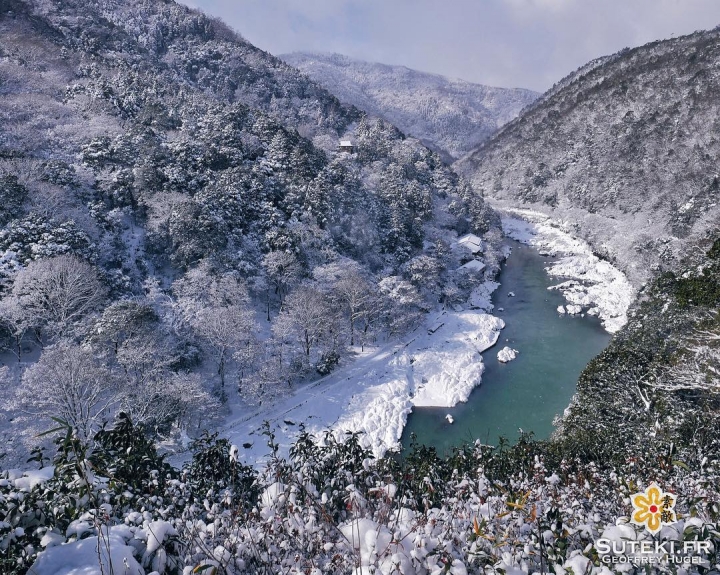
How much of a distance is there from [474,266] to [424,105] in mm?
144746

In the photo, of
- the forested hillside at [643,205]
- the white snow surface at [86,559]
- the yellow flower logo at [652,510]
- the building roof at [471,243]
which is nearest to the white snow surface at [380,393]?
the forested hillside at [643,205]

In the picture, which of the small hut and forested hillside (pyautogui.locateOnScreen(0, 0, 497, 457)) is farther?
the small hut

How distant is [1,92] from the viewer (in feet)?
122

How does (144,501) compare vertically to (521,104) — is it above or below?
below

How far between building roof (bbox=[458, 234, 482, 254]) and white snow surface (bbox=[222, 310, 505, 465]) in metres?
14.1

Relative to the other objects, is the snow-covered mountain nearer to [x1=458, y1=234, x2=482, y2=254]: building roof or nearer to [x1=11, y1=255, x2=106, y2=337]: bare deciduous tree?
[x1=458, y1=234, x2=482, y2=254]: building roof

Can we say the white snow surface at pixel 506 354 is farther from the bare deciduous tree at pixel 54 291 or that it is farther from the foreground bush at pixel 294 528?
the bare deciduous tree at pixel 54 291

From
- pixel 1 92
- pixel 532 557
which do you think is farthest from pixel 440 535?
pixel 1 92

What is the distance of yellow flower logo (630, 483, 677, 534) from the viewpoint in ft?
12.3

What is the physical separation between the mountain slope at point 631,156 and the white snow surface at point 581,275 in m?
1.74

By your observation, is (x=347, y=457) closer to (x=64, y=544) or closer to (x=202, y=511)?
(x=202, y=511)

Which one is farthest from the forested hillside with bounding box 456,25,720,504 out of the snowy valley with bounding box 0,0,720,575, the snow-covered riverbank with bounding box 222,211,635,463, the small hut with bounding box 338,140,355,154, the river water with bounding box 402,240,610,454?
the small hut with bounding box 338,140,355,154

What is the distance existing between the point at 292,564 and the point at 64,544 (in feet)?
7.42

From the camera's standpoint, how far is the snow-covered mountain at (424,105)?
137375 millimetres
